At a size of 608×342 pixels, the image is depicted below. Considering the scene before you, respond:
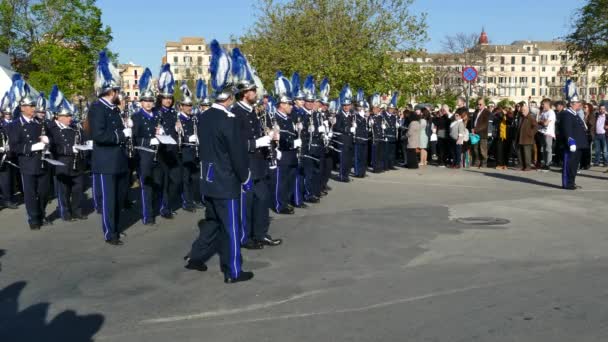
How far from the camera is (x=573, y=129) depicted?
50.2 feet

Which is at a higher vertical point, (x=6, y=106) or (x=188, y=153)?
(x=6, y=106)

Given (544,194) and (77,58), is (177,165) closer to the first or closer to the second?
(544,194)

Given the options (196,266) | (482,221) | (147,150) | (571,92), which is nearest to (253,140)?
(196,266)

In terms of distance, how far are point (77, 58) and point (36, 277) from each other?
143 ft

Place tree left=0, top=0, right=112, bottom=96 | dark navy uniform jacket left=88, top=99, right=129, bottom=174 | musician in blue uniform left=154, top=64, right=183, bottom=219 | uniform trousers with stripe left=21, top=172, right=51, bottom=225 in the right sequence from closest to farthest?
1. dark navy uniform jacket left=88, top=99, right=129, bottom=174
2. uniform trousers with stripe left=21, top=172, right=51, bottom=225
3. musician in blue uniform left=154, top=64, right=183, bottom=219
4. tree left=0, top=0, right=112, bottom=96

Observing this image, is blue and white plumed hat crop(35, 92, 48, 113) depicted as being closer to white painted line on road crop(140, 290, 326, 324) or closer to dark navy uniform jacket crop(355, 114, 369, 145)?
dark navy uniform jacket crop(355, 114, 369, 145)

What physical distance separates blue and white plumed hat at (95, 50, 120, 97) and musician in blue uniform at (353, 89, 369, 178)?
Result: 851 cm

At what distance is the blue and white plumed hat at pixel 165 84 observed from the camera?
12.8 m

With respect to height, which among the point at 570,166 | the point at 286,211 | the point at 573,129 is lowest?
the point at 286,211

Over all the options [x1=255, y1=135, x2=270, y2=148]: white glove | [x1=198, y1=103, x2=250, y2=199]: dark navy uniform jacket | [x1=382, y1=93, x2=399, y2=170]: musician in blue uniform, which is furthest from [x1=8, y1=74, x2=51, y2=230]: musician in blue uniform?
[x1=382, y1=93, x2=399, y2=170]: musician in blue uniform

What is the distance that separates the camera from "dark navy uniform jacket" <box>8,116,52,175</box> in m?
11.4

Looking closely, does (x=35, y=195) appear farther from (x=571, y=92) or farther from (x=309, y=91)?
(x=571, y=92)

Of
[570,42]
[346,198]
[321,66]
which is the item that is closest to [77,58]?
[321,66]

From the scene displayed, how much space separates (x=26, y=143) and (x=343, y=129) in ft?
23.9
